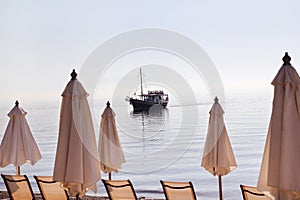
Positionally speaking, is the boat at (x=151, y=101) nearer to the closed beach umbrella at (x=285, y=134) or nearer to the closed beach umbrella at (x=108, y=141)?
the closed beach umbrella at (x=108, y=141)

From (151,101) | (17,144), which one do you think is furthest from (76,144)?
(151,101)

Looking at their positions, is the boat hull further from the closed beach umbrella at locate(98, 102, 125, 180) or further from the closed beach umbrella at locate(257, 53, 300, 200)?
the closed beach umbrella at locate(257, 53, 300, 200)

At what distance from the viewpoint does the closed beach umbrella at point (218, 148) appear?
17.8 feet

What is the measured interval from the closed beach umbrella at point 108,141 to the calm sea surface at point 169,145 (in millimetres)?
591

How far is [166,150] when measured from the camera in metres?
18.9

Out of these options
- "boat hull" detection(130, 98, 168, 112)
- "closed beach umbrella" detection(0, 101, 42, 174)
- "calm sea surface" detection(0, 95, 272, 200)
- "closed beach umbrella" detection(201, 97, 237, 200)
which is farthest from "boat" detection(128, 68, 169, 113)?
"closed beach umbrella" detection(201, 97, 237, 200)

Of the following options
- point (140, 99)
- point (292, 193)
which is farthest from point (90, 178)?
point (140, 99)

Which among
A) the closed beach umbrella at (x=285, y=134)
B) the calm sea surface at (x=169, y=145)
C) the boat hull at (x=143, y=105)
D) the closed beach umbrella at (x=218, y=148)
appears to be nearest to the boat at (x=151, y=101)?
the boat hull at (x=143, y=105)

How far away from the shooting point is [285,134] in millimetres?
3221

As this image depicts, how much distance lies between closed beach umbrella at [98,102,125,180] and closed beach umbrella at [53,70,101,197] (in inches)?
68.6

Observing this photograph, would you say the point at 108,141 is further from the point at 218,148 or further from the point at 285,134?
the point at 285,134

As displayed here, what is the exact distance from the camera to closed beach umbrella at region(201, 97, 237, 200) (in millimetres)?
5418

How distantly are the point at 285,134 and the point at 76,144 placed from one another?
1.95m

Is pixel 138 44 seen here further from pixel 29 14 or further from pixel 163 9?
pixel 29 14
